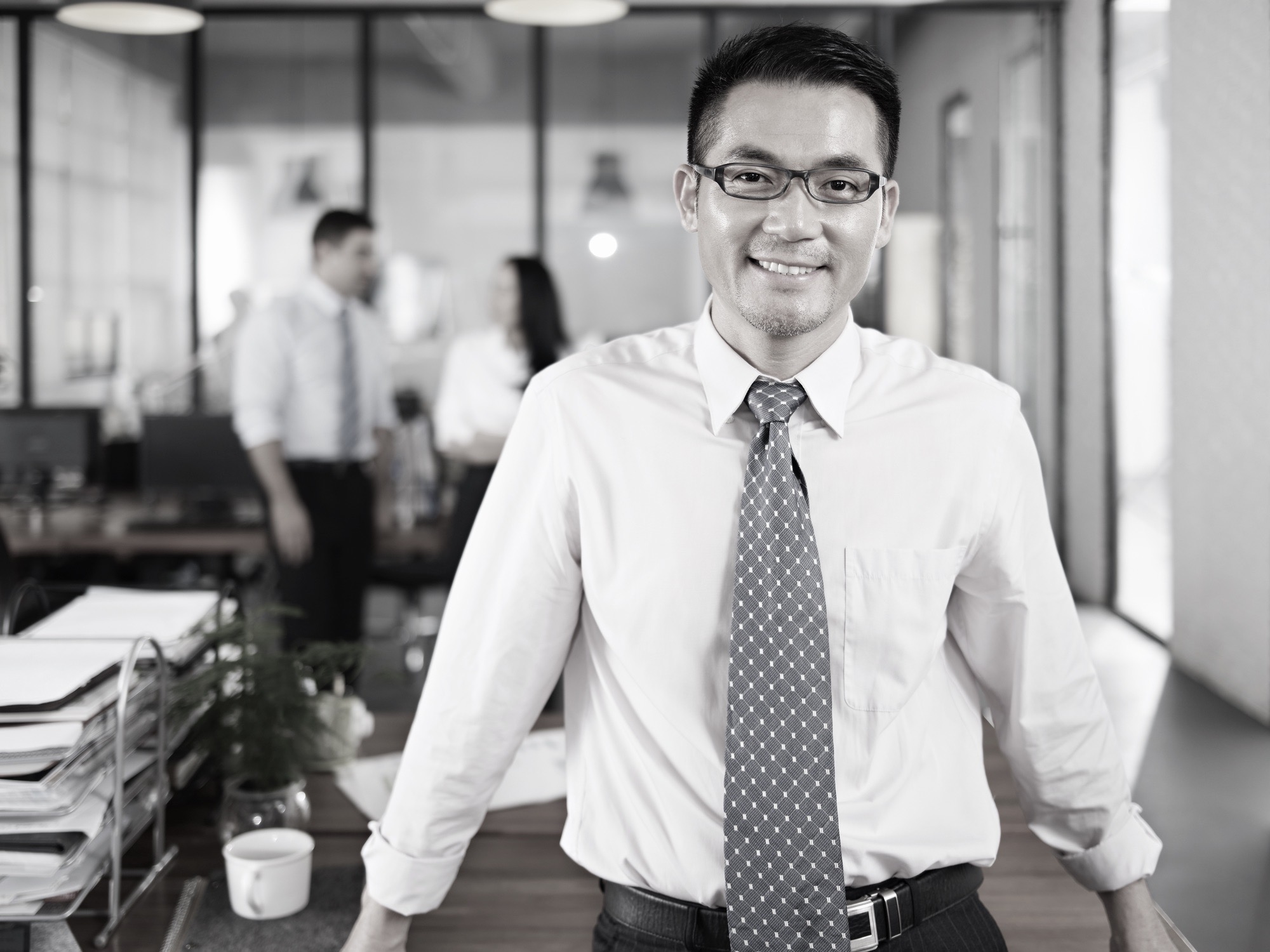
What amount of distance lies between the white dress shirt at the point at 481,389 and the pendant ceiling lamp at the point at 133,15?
1.40 metres

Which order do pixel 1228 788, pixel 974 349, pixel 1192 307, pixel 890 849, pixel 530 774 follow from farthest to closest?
pixel 974 349, pixel 1192 307, pixel 1228 788, pixel 530 774, pixel 890 849

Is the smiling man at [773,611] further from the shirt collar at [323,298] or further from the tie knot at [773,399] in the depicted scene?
the shirt collar at [323,298]

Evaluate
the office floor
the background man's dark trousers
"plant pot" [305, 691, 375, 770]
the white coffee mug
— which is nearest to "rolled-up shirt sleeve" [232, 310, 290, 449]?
the background man's dark trousers

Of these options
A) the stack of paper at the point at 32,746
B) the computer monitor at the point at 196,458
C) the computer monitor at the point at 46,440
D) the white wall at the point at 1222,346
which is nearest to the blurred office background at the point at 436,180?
the white wall at the point at 1222,346

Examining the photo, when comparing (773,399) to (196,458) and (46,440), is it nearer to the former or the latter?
(196,458)

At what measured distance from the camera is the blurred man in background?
404cm

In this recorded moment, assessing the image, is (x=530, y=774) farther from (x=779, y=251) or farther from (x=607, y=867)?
(x=779, y=251)

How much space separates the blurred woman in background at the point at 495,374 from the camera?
4.24m

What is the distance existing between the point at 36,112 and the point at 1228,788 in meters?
7.14

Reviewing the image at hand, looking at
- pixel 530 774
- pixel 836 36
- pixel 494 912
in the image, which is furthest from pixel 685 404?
pixel 530 774

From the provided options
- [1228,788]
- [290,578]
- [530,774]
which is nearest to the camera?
[530,774]

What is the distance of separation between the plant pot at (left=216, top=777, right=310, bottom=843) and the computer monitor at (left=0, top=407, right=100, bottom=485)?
12.4ft

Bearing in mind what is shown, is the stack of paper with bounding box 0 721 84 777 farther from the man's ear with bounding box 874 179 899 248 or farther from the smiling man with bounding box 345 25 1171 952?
the man's ear with bounding box 874 179 899 248

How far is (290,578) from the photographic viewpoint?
4121 millimetres
